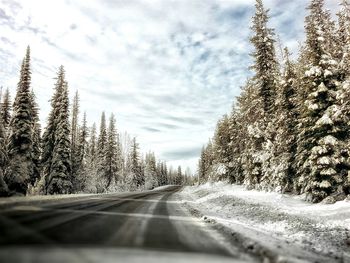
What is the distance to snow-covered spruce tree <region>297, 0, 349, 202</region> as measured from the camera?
803 inches

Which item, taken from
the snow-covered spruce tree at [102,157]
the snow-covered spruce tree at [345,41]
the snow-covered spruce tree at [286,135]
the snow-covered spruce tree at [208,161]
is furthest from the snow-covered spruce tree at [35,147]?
the snow-covered spruce tree at [345,41]

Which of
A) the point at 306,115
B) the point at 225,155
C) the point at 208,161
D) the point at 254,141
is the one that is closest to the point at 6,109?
the point at 225,155

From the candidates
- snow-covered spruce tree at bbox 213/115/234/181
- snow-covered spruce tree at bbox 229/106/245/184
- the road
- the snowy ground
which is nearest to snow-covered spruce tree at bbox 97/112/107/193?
snow-covered spruce tree at bbox 213/115/234/181

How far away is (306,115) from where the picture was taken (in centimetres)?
2322

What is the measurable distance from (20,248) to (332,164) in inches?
756

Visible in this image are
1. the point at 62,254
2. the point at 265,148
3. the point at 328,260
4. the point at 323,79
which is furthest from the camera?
the point at 265,148

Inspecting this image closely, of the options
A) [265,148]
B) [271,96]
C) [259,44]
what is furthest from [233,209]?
[259,44]

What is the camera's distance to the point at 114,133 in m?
72.4

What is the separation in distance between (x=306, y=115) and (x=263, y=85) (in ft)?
38.3

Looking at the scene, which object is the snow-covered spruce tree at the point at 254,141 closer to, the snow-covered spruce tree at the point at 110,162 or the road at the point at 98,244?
the road at the point at 98,244

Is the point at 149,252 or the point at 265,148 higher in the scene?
the point at 265,148

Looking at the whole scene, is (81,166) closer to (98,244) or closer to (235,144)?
(235,144)

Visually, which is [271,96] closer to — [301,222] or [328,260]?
[301,222]

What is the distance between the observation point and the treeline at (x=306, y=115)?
810 inches
